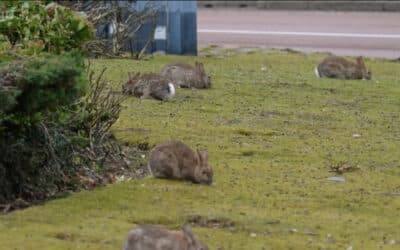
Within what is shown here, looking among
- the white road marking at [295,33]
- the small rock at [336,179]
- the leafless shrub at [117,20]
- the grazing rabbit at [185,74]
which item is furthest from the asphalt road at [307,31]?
the small rock at [336,179]

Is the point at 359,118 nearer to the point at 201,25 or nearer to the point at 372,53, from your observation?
the point at 372,53

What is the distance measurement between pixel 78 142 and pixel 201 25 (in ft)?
48.7

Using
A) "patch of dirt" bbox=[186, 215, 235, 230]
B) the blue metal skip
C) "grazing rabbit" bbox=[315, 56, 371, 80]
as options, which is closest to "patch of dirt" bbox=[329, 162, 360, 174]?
"patch of dirt" bbox=[186, 215, 235, 230]

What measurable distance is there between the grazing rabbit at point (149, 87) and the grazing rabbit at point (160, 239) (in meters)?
5.48

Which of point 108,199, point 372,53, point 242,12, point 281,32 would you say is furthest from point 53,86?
point 242,12

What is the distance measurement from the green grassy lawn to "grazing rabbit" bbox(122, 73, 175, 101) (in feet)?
0.39

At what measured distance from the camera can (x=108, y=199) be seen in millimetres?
8031

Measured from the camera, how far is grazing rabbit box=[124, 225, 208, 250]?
6508 millimetres

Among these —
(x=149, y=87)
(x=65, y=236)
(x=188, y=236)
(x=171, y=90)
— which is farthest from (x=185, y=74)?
(x=188, y=236)

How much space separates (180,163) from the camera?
8.62 meters

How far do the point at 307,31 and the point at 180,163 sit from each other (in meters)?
13.6

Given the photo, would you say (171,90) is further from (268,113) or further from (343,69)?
(343,69)

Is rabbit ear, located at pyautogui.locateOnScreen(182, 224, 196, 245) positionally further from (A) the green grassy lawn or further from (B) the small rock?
(B) the small rock

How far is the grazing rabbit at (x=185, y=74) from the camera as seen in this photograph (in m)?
13.0
